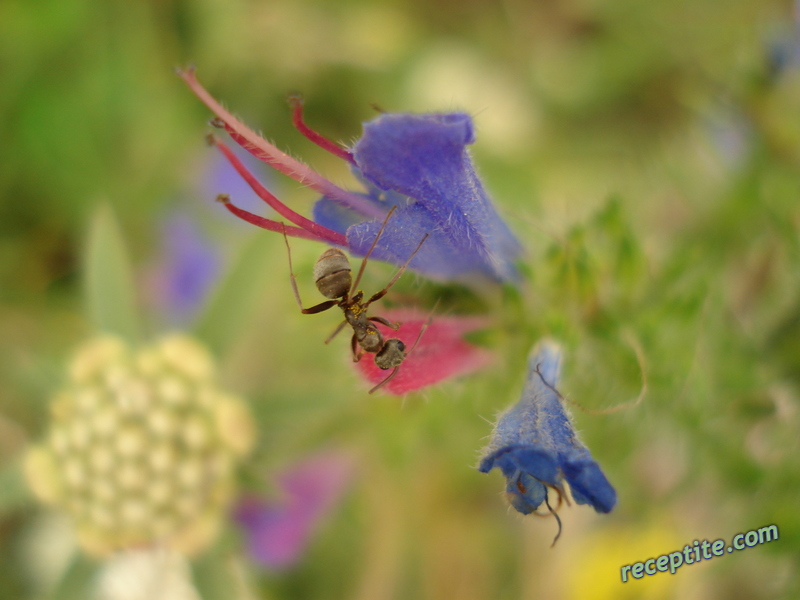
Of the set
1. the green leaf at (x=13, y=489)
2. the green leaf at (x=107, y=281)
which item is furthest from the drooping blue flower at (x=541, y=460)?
the green leaf at (x=13, y=489)

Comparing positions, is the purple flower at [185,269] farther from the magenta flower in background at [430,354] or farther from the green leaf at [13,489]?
the magenta flower in background at [430,354]

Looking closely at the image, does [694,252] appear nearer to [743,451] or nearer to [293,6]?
[743,451]

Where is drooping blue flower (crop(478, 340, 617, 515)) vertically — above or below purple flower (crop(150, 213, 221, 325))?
below

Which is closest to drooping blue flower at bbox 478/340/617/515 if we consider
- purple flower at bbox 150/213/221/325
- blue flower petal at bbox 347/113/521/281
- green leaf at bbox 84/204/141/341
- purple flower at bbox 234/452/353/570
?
blue flower petal at bbox 347/113/521/281

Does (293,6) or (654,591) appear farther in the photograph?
(293,6)

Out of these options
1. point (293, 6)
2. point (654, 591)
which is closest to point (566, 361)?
point (654, 591)

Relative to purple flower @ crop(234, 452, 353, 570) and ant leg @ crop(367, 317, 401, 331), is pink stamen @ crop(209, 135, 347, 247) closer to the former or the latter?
ant leg @ crop(367, 317, 401, 331)
